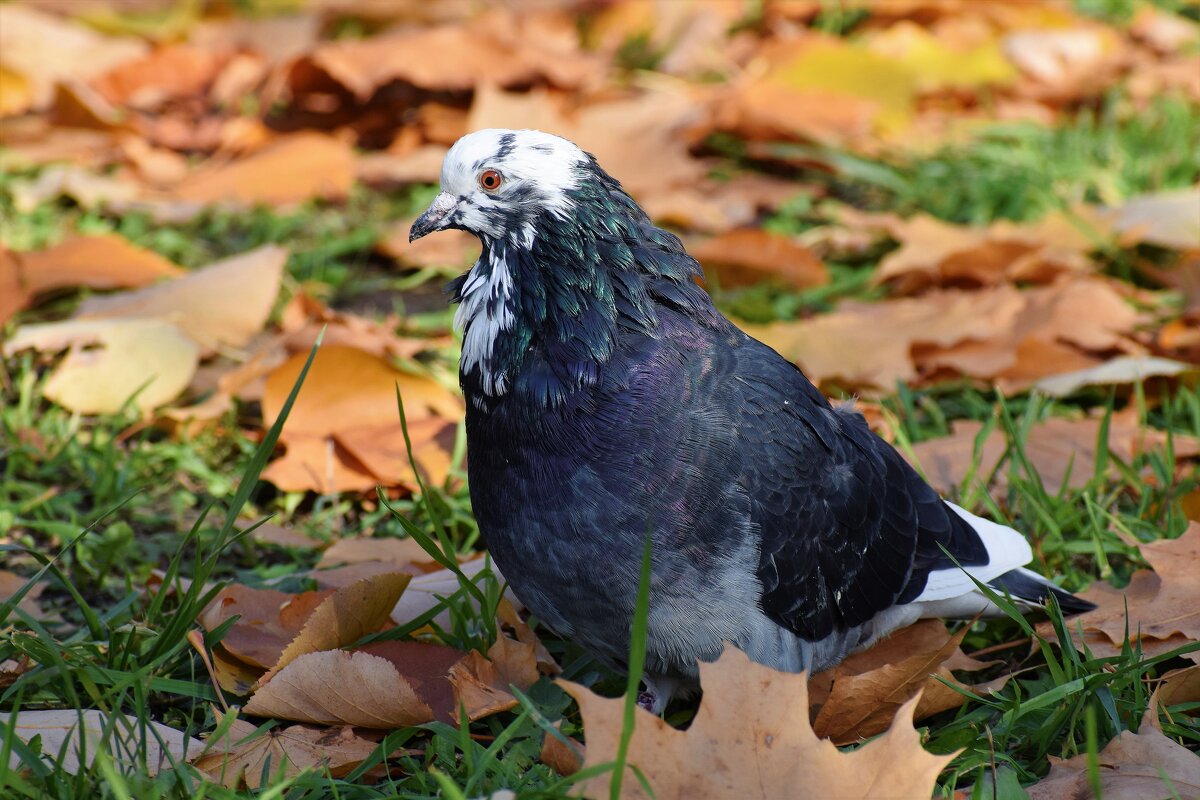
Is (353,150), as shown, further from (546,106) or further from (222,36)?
(222,36)

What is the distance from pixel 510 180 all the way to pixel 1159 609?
5.67ft

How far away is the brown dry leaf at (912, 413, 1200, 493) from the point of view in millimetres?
3646

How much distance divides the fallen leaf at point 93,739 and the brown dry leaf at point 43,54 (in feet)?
14.6

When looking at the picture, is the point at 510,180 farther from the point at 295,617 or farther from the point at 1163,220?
the point at 1163,220

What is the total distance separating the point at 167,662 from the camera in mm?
2887

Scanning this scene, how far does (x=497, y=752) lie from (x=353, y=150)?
4308 millimetres

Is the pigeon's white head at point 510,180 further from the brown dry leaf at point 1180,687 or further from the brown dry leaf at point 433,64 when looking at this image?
the brown dry leaf at point 433,64

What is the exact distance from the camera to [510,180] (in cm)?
269

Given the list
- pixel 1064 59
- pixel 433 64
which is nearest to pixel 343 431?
pixel 433 64

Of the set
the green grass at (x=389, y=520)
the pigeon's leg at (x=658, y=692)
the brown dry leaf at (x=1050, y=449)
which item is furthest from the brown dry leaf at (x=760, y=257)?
the pigeon's leg at (x=658, y=692)

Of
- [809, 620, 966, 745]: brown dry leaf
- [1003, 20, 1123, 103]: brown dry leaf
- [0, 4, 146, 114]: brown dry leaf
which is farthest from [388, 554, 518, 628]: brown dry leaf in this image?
[1003, 20, 1123, 103]: brown dry leaf

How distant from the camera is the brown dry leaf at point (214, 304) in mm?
4355

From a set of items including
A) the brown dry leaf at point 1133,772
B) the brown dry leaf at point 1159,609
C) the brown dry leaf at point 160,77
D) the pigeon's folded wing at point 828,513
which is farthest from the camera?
the brown dry leaf at point 160,77

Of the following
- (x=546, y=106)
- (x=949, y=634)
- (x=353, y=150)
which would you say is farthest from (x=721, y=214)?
(x=949, y=634)
